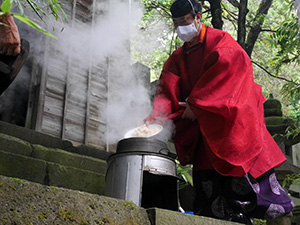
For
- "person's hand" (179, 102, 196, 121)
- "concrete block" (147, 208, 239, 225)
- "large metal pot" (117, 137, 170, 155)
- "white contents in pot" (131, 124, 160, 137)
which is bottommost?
"concrete block" (147, 208, 239, 225)

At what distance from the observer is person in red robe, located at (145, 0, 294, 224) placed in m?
3.08

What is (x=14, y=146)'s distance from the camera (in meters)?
4.07

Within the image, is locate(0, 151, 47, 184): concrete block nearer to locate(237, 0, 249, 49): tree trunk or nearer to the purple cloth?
the purple cloth

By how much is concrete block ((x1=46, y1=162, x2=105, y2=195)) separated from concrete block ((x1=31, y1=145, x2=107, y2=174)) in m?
0.24

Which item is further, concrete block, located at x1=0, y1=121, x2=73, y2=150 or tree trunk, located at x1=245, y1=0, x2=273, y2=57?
tree trunk, located at x1=245, y1=0, x2=273, y2=57

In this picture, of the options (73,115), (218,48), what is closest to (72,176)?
(218,48)

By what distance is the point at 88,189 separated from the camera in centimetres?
424

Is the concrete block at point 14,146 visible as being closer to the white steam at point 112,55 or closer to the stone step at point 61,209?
the stone step at point 61,209

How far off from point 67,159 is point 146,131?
1.29 meters

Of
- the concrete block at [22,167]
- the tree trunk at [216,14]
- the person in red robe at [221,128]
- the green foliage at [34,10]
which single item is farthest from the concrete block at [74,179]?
the tree trunk at [216,14]

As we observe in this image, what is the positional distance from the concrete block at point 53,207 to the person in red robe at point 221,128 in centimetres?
115

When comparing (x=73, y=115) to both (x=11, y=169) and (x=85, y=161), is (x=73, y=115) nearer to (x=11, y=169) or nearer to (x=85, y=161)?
(x=85, y=161)

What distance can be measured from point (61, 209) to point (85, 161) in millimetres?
2739

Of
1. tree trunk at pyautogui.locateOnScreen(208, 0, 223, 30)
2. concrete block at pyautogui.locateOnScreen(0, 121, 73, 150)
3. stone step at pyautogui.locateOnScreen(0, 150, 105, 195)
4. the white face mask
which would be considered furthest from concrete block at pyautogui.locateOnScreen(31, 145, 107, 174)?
tree trunk at pyautogui.locateOnScreen(208, 0, 223, 30)
